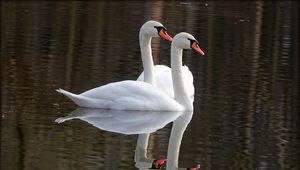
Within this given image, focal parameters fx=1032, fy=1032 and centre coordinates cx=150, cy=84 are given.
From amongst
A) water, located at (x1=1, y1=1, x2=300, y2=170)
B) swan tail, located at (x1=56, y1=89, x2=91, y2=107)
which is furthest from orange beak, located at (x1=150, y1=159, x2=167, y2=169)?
swan tail, located at (x1=56, y1=89, x2=91, y2=107)

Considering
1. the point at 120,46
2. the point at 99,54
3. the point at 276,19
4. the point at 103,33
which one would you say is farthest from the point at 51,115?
the point at 276,19

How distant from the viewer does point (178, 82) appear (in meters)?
12.3

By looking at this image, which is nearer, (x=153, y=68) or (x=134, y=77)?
(x=153, y=68)

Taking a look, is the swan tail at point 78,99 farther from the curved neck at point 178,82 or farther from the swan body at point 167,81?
the swan body at point 167,81

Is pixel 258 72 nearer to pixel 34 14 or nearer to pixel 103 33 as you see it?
pixel 103 33

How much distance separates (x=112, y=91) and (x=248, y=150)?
259 centimetres

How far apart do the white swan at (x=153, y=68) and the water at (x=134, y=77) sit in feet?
1.02

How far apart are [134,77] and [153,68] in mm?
1234

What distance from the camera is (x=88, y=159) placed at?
8.65 meters

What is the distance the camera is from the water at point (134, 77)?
9.15 metres

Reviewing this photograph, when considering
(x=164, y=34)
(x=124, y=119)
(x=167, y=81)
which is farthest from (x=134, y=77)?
(x=124, y=119)

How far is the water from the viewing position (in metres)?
9.15

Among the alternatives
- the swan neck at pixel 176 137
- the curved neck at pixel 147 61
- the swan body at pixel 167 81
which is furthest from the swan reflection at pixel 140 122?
the swan body at pixel 167 81

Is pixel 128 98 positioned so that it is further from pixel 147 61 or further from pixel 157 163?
pixel 157 163
